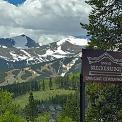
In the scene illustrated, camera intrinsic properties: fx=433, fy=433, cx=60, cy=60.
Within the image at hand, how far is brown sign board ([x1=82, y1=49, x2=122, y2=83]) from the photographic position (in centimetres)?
2289

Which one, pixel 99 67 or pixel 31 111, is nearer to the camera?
pixel 99 67

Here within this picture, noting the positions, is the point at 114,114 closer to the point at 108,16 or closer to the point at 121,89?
the point at 121,89

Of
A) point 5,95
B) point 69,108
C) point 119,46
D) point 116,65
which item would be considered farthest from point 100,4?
point 69,108

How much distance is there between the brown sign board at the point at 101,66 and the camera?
901 inches

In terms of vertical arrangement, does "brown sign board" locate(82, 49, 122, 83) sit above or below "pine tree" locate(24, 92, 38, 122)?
above

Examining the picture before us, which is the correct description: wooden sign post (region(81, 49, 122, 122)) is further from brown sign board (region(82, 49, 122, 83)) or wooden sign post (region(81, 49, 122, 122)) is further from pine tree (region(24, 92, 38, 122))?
pine tree (region(24, 92, 38, 122))

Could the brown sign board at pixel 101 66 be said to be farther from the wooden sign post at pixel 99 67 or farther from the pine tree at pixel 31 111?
the pine tree at pixel 31 111

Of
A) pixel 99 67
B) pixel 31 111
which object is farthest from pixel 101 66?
pixel 31 111

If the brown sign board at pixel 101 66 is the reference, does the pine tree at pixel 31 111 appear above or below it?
below

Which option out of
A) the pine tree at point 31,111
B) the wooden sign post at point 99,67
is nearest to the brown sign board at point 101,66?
the wooden sign post at point 99,67

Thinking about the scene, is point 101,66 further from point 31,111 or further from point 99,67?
point 31,111

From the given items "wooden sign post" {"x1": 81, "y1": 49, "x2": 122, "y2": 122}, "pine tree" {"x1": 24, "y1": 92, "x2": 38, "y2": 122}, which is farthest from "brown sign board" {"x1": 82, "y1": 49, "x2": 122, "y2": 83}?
"pine tree" {"x1": 24, "y1": 92, "x2": 38, "y2": 122}

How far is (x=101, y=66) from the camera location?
920 inches

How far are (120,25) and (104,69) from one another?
11.1 metres
